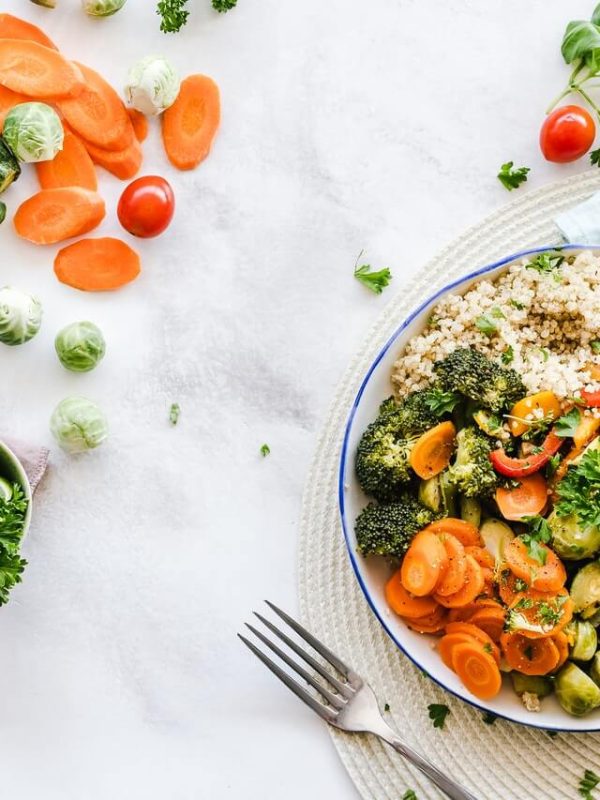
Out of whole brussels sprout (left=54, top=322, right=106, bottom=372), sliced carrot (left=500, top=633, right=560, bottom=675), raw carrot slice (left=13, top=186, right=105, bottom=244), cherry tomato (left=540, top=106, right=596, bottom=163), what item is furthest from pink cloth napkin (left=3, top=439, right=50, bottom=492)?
cherry tomato (left=540, top=106, right=596, bottom=163)

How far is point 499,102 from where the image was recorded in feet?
11.1

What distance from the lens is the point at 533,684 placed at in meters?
2.99

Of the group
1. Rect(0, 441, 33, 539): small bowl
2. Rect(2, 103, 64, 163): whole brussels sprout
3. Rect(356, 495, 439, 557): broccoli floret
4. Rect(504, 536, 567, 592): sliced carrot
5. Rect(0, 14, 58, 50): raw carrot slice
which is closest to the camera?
Rect(504, 536, 567, 592): sliced carrot

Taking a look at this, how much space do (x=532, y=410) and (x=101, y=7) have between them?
2051mm

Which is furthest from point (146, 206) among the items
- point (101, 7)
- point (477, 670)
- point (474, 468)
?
point (477, 670)

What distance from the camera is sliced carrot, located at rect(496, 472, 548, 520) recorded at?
2.88 m

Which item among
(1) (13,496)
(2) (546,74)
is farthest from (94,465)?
(2) (546,74)

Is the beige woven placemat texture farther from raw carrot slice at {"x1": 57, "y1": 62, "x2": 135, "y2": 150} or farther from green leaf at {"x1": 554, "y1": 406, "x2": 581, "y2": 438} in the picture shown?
raw carrot slice at {"x1": 57, "y1": 62, "x2": 135, "y2": 150}

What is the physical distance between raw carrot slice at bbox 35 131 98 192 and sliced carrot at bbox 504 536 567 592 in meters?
1.95

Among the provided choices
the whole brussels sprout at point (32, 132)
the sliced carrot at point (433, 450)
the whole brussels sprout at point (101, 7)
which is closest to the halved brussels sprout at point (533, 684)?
the sliced carrot at point (433, 450)

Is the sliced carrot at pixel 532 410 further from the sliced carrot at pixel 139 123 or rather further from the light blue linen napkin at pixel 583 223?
the sliced carrot at pixel 139 123

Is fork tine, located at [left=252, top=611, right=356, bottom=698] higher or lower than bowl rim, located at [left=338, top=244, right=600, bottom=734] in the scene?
lower

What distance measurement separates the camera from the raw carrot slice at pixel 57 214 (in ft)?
10.9

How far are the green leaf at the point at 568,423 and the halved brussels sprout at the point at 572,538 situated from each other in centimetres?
25
